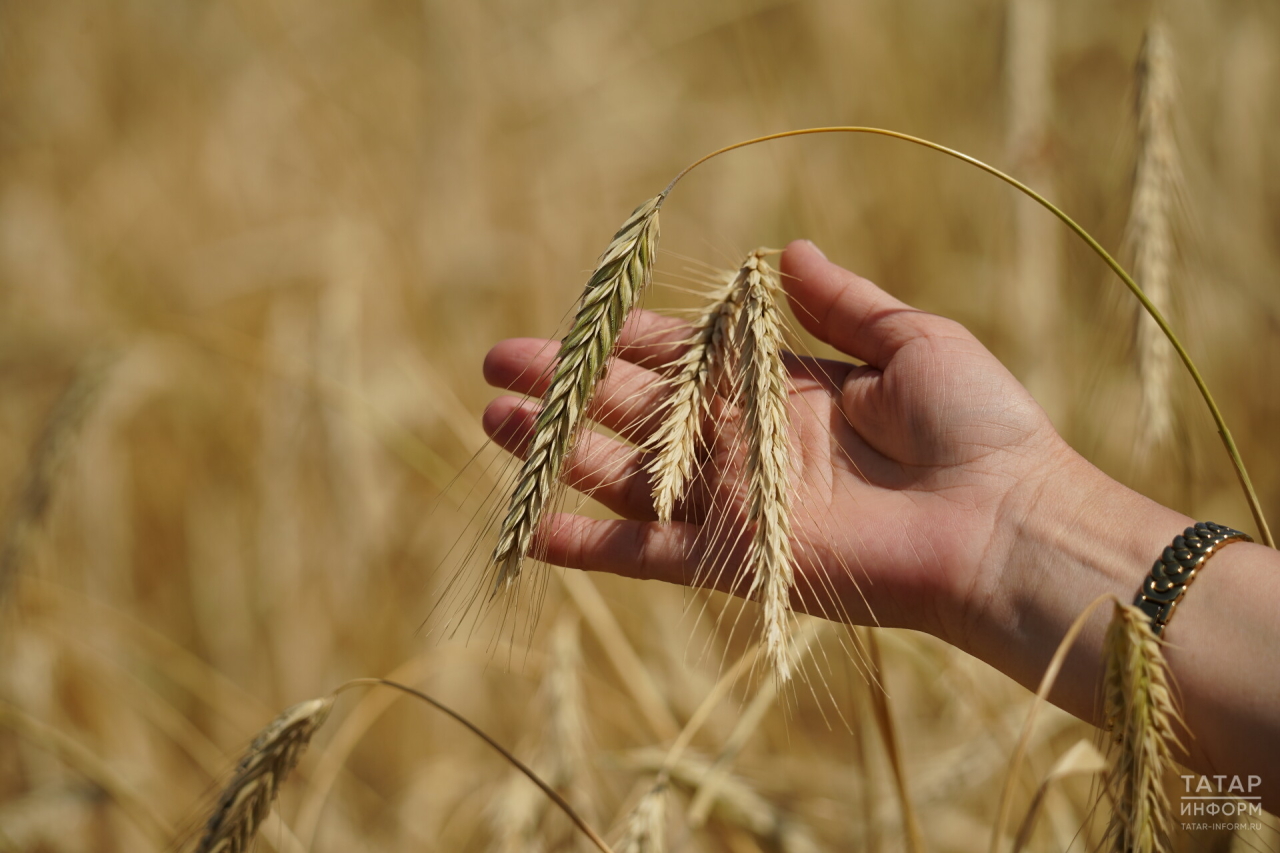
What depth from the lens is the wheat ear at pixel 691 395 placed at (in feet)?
3.71

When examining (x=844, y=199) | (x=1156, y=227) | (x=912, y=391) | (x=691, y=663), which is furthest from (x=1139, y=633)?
(x=844, y=199)

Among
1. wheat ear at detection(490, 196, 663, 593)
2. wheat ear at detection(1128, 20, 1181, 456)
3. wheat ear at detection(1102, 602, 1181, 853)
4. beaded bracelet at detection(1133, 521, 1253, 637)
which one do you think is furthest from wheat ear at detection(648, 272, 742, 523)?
wheat ear at detection(1128, 20, 1181, 456)

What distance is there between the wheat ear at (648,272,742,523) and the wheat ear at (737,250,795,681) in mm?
63

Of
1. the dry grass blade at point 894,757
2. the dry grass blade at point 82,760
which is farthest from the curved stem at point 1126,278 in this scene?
the dry grass blade at point 82,760

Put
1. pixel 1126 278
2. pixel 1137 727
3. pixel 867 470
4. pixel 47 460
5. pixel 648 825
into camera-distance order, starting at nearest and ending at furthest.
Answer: pixel 1137 727, pixel 1126 278, pixel 648 825, pixel 867 470, pixel 47 460

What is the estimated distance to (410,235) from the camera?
11.2 feet

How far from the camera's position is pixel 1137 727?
0.88m

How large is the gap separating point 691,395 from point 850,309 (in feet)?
1.83

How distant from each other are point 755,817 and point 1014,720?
0.65 metres

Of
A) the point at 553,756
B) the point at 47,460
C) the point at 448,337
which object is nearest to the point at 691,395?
the point at 553,756

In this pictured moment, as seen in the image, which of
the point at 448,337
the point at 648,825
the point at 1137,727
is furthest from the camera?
the point at 448,337

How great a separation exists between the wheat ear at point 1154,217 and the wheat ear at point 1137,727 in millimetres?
825

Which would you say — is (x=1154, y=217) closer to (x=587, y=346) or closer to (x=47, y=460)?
(x=587, y=346)

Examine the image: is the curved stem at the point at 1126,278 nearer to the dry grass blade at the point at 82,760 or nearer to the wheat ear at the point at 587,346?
the wheat ear at the point at 587,346
